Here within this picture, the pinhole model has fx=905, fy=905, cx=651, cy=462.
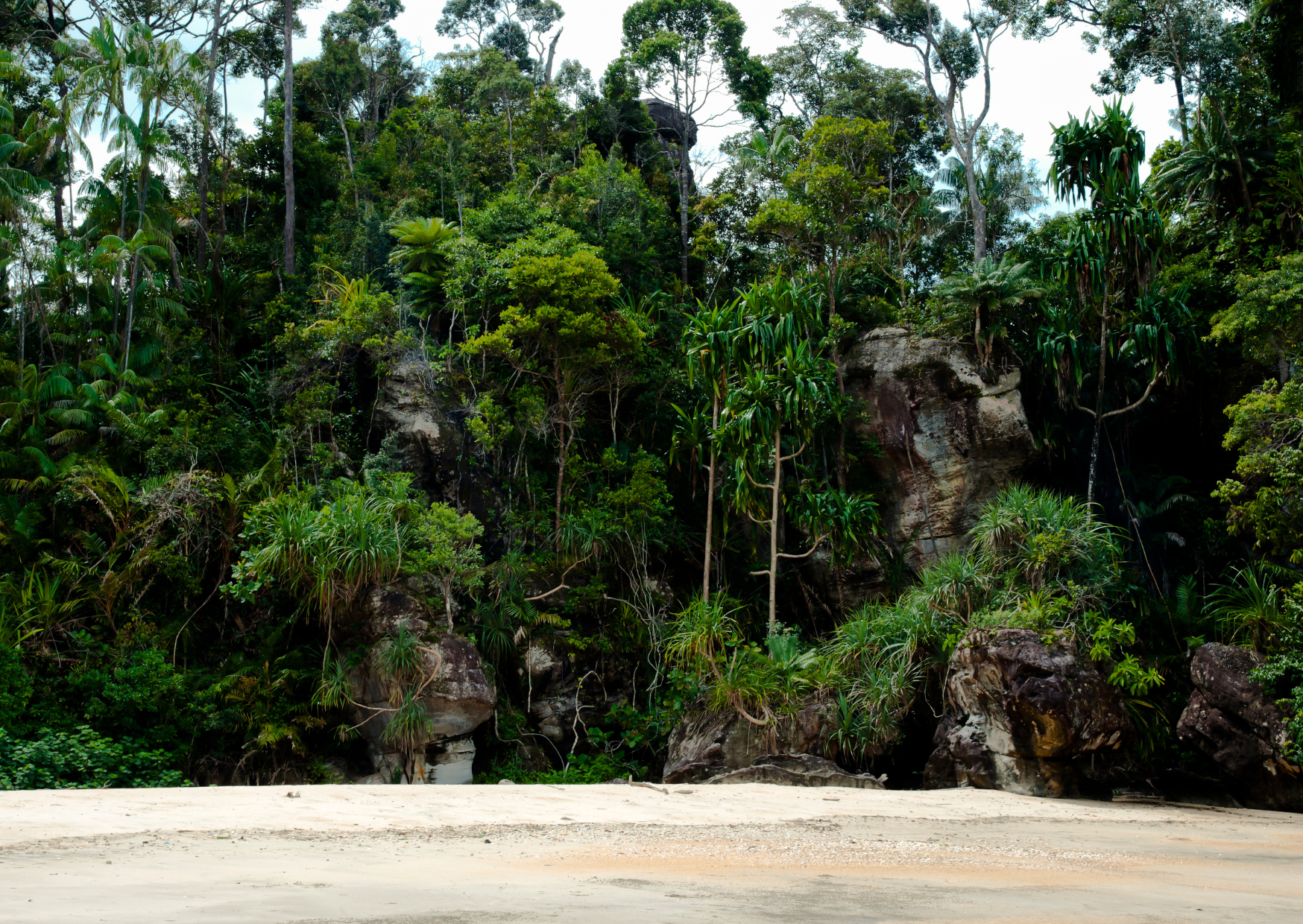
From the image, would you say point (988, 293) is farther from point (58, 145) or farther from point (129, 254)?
point (58, 145)

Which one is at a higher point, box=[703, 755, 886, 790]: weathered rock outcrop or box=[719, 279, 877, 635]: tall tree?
box=[719, 279, 877, 635]: tall tree

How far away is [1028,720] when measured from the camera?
1038cm

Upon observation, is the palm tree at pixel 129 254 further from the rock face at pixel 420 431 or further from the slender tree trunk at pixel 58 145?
the rock face at pixel 420 431

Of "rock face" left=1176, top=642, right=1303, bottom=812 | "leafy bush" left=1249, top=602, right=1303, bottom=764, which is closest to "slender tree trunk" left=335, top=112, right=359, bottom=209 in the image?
"rock face" left=1176, top=642, right=1303, bottom=812

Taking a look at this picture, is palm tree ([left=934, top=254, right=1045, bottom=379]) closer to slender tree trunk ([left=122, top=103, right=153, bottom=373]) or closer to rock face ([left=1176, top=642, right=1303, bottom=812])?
rock face ([left=1176, top=642, right=1303, bottom=812])

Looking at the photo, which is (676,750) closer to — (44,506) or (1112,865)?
(1112,865)

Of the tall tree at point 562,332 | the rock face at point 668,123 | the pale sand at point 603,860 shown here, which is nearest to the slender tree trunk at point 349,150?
the tall tree at point 562,332

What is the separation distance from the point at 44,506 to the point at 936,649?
510 inches

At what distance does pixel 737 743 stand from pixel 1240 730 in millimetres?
6018

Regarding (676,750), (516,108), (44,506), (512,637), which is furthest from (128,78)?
(676,750)

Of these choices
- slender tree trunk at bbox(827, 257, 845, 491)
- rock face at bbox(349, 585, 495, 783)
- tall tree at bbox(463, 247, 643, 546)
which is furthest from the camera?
slender tree trunk at bbox(827, 257, 845, 491)

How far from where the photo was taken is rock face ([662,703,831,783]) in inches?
449

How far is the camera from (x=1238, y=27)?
60.3 feet

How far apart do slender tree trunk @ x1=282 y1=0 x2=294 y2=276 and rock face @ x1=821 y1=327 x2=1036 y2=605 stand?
1264 centimetres
